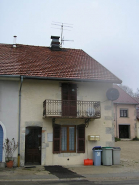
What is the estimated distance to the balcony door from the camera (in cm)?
1418

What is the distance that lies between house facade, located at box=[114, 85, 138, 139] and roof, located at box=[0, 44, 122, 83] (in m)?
17.5

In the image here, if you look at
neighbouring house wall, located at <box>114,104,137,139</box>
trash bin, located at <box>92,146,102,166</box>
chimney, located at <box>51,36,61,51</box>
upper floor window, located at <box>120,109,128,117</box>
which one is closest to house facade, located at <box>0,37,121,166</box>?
trash bin, located at <box>92,146,102,166</box>

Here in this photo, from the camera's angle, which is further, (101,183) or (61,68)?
(61,68)

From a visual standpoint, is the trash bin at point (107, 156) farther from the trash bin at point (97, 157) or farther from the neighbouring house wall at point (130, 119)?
the neighbouring house wall at point (130, 119)

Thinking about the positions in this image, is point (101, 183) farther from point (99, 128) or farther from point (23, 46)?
point (23, 46)

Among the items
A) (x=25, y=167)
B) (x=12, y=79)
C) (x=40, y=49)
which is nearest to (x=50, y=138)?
(x=25, y=167)

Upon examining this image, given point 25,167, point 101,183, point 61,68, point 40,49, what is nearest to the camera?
point 101,183

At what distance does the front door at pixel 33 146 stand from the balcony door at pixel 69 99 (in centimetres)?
183

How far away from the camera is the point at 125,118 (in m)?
34.8

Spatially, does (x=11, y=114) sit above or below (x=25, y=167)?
above

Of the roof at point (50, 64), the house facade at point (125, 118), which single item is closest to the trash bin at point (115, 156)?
the roof at point (50, 64)

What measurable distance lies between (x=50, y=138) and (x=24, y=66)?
4.33 meters

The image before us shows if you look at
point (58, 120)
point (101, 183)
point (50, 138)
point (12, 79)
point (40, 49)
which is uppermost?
point (40, 49)

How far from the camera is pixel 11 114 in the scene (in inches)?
547
